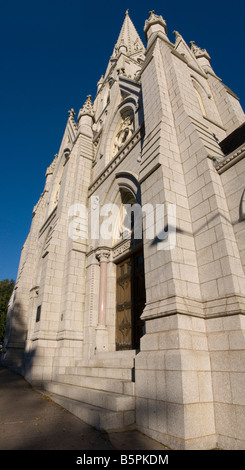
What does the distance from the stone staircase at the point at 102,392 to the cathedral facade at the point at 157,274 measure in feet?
0.10

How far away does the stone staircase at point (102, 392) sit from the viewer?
4.98 meters

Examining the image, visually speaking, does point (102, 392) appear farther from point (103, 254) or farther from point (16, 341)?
point (16, 341)

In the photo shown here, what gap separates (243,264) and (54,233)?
30.2ft

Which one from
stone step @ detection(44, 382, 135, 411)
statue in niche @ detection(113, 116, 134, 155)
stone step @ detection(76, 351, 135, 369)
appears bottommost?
stone step @ detection(44, 382, 135, 411)

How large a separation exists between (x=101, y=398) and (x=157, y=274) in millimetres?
2931

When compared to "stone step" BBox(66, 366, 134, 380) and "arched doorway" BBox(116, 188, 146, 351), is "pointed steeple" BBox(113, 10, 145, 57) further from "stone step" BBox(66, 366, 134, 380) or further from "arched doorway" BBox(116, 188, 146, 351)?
"stone step" BBox(66, 366, 134, 380)

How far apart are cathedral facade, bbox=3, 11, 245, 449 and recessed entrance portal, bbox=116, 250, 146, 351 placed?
0.04m

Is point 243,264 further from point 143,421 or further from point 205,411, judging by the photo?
point 143,421

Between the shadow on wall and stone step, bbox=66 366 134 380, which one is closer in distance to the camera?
stone step, bbox=66 366 134 380

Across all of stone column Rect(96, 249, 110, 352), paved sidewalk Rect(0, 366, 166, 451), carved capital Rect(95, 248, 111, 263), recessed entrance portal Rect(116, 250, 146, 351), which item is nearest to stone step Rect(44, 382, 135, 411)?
paved sidewalk Rect(0, 366, 166, 451)

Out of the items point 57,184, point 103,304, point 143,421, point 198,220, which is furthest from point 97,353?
point 57,184

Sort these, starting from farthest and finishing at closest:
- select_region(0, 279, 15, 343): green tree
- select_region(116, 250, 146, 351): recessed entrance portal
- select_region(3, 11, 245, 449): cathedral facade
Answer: select_region(0, 279, 15, 343): green tree, select_region(116, 250, 146, 351): recessed entrance portal, select_region(3, 11, 245, 449): cathedral facade

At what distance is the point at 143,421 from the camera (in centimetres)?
489

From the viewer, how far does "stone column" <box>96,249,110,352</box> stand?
9632 millimetres
